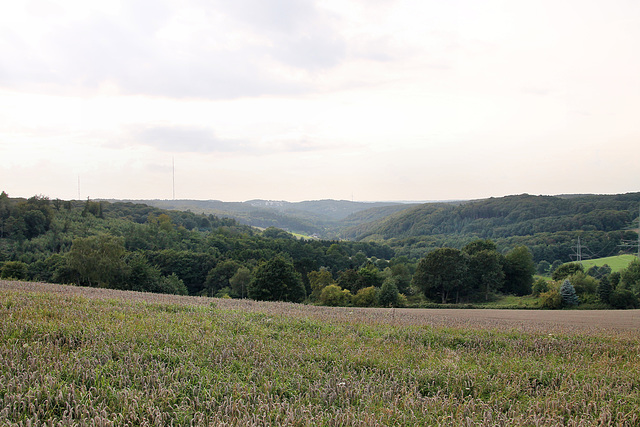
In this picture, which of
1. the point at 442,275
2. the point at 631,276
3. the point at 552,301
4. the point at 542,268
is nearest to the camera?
Answer: the point at 552,301

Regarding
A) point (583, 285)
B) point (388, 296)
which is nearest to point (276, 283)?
point (388, 296)

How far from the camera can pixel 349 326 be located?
12625 millimetres

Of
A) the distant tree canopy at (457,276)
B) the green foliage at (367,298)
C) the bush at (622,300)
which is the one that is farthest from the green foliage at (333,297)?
the bush at (622,300)

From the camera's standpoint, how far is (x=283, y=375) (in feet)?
23.1

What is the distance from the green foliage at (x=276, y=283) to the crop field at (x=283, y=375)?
120ft

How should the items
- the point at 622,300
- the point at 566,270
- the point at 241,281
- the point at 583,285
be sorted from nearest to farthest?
the point at 622,300 < the point at 583,285 < the point at 566,270 < the point at 241,281

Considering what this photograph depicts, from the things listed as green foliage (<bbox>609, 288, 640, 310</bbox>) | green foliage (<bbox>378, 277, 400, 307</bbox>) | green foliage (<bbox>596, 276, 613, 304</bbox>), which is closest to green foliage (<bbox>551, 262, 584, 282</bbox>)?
green foliage (<bbox>596, 276, 613, 304</bbox>)

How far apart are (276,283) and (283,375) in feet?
136

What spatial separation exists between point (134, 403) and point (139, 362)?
2.02 metres

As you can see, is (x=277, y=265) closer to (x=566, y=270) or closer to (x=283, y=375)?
(x=283, y=375)

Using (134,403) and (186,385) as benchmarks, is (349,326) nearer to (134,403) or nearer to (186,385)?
(186,385)

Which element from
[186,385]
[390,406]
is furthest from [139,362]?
[390,406]

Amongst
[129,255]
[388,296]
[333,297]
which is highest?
[129,255]

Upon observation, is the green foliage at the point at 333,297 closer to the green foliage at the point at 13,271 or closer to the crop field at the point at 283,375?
the green foliage at the point at 13,271
